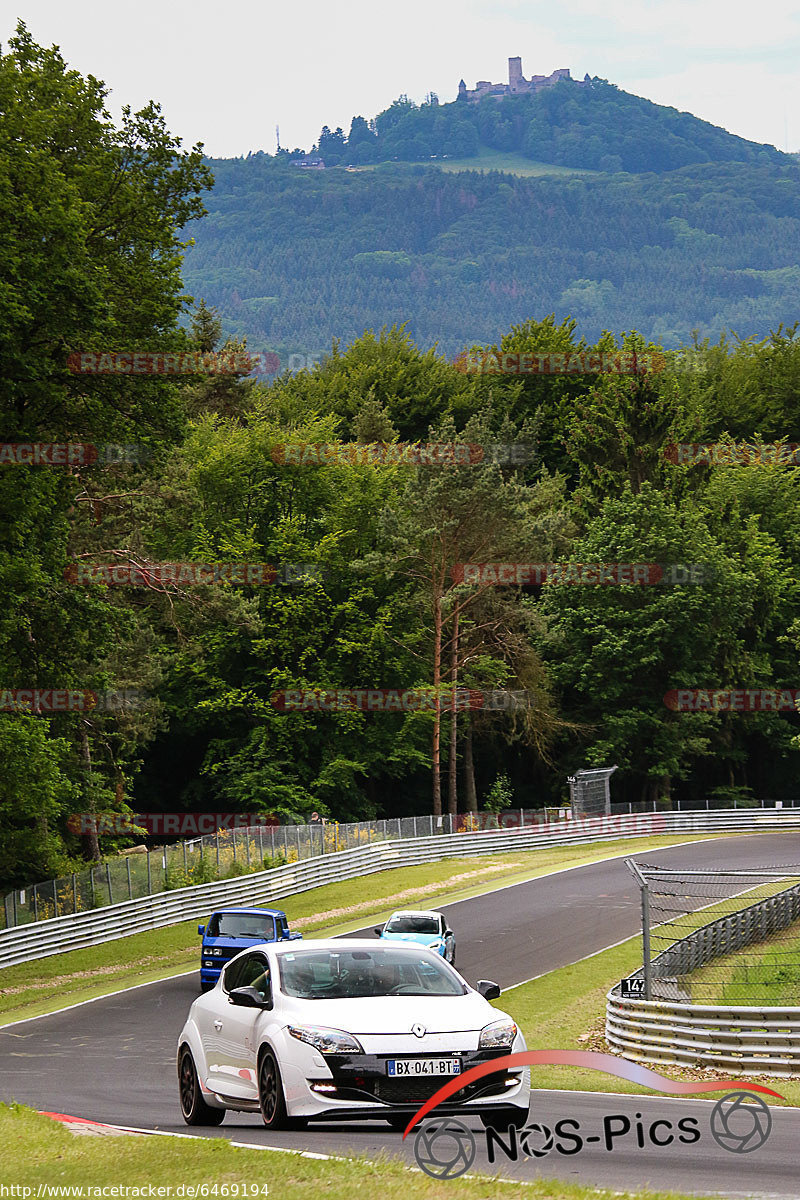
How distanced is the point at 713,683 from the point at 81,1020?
166ft

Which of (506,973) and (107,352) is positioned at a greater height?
(107,352)

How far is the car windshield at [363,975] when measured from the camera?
10.4m

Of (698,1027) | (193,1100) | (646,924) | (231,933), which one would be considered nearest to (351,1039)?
(193,1100)

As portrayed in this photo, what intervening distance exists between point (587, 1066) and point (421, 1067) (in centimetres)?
620

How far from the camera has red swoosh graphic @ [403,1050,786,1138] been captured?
9.43 metres

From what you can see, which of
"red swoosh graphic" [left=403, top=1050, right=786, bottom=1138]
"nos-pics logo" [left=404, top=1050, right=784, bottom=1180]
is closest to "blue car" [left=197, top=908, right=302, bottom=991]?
"red swoosh graphic" [left=403, top=1050, right=786, bottom=1138]

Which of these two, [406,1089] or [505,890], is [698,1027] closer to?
[406,1089]

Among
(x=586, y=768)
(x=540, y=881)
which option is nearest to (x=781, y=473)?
(x=586, y=768)

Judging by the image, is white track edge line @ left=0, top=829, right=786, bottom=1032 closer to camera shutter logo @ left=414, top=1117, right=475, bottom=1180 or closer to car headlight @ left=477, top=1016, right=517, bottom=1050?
camera shutter logo @ left=414, top=1117, right=475, bottom=1180

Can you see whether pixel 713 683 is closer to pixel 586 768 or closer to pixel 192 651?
pixel 586 768

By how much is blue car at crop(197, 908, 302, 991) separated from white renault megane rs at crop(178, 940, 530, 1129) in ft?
43.8

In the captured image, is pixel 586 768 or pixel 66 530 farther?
pixel 586 768

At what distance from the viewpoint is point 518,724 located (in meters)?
67.6

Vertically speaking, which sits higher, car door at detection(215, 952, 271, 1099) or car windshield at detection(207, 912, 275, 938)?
car door at detection(215, 952, 271, 1099)
